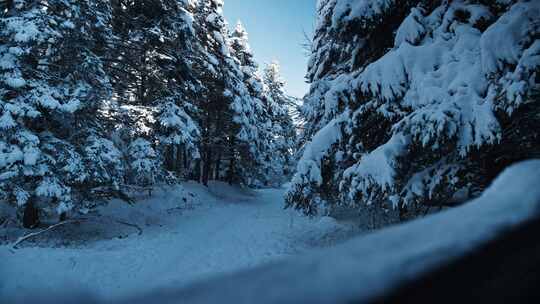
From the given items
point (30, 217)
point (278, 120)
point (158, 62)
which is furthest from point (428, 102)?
point (278, 120)

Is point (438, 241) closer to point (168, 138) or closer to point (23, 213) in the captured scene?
point (23, 213)

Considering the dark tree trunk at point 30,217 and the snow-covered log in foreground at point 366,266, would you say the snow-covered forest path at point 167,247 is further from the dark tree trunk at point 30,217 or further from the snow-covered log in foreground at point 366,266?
the dark tree trunk at point 30,217

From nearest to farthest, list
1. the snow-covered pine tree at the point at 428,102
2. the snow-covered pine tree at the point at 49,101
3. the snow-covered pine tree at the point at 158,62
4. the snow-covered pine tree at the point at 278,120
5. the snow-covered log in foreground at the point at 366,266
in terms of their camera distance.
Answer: the snow-covered log in foreground at the point at 366,266
the snow-covered pine tree at the point at 428,102
the snow-covered pine tree at the point at 49,101
the snow-covered pine tree at the point at 158,62
the snow-covered pine tree at the point at 278,120

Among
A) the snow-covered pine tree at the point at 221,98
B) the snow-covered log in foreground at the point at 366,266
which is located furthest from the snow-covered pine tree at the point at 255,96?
the snow-covered log in foreground at the point at 366,266

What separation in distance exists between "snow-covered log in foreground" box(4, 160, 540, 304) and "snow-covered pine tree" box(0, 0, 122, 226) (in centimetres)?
1018

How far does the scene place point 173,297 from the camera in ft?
2.09

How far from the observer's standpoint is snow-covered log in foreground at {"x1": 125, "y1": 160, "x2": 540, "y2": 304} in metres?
0.57

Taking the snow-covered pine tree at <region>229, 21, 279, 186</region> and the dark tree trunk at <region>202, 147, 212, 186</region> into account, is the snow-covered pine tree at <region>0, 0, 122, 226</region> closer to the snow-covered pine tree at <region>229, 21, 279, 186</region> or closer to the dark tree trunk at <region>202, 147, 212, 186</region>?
the dark tree trunk at <region>202, 147, 212, 186</region>

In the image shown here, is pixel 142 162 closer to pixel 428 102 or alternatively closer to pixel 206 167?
pixel 428 102

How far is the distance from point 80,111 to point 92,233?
13.7 feet

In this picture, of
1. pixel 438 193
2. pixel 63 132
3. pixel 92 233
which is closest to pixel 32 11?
pixel 63 132

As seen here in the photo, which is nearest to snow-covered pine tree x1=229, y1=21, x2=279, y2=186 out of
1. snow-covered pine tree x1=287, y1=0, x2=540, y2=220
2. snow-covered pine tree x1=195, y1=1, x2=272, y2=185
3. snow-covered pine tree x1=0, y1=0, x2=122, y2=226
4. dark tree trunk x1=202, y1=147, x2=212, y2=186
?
snow-covered pine tree x1=195, y1=1, x2=272, y2=185

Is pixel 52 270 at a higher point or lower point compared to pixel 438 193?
lower

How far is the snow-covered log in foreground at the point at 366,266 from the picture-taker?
1.86 feet
